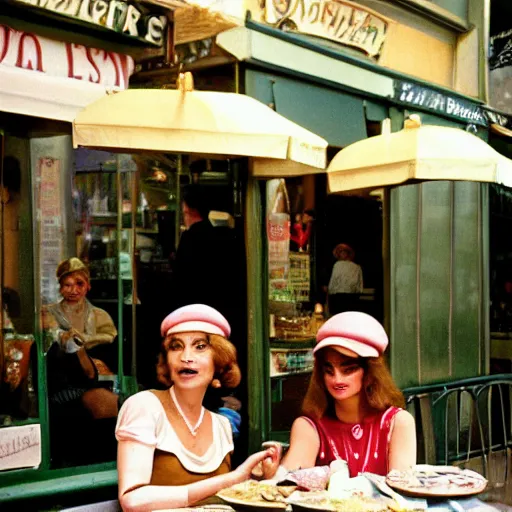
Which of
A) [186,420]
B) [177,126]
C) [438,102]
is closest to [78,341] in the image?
[177,126]

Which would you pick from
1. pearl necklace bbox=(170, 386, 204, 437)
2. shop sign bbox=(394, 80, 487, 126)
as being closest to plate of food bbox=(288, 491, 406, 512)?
pearl necklace bbox=(170, 386, 204, 437)

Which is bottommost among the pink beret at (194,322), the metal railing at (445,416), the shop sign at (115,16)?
the metal railing at (445,416)

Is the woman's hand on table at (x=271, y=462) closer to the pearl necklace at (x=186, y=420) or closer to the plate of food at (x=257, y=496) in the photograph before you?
the plate of food at (x=257, y=496)

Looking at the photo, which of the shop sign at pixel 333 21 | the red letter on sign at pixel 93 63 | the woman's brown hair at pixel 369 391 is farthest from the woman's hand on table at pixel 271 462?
the shop sign at pixel 333 21

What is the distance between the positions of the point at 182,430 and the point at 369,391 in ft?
3.09

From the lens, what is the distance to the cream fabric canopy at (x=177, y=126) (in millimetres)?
4891

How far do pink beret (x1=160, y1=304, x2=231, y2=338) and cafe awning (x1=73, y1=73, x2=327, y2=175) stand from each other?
131 centimetres

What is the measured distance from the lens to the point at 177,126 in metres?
4.93

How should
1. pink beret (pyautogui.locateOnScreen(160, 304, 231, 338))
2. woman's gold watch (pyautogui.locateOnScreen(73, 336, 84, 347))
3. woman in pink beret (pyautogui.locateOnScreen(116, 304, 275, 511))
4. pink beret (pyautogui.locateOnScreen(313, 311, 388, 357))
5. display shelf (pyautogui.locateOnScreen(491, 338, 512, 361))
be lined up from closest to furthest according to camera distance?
woman in pink beret (pyautogui.locateOnScreen(116, 304, 275, 511))
pink beret (pyautogui.locateOnScreen(160, 304, 231, 338))
pink beret (pyautogui.locateOnScreen(313, 311, 388, 357))
woman's gold watch (pyautogui.locateOnScreen(73, 336, 84, 347))
display shelf (pyautogui.locateOnScreen(491, 338, 512, 361))

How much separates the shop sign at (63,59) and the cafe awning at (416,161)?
1709 mm

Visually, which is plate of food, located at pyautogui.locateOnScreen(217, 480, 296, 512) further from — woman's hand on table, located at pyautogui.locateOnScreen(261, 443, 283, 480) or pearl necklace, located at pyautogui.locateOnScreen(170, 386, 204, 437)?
pearl necklace, located at pyautogui.locateOnScreen(170, 386, 204, 437)

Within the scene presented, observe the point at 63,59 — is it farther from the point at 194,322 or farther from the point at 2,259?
the point at 194,322

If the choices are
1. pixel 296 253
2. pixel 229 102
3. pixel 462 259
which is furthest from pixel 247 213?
pixel 462 259

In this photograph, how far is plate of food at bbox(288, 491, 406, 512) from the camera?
329cm
